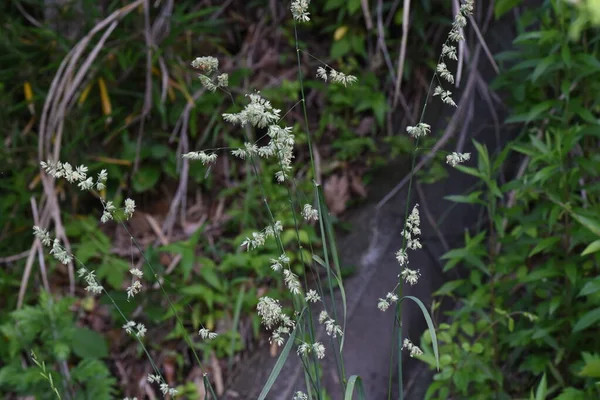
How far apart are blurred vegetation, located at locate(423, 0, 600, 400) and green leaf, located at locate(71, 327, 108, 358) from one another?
1.31 m

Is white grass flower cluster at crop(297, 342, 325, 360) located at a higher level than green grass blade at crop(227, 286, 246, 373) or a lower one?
lower

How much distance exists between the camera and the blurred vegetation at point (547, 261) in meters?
1.98

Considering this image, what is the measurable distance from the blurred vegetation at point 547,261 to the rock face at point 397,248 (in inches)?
11.0

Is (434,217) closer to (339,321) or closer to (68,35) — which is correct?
(339,321)

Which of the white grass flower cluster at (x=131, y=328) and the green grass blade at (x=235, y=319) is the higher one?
the green grass blade at (x=235, y=319)

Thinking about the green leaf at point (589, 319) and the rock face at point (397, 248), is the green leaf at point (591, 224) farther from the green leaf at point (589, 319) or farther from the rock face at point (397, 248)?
the rock face at point (397, 248)

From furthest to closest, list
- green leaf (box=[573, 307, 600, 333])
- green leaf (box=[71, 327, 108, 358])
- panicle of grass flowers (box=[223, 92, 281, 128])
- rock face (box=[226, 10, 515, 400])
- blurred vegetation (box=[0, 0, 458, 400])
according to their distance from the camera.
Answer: blurred vegetation (box=[0, 0, 458, 400])
green leaf (box=[71, 327, 108, 358])
rock face (box=[226, 10, 515, 400])
green leaf (box=[573, 307, 600, 333])
panicle of grass flowers (box=[223, 92, 281, 128])

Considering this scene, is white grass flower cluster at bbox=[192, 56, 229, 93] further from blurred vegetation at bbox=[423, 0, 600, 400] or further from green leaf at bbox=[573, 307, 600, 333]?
green leaf at bbox=[573, 307, 600, 333]

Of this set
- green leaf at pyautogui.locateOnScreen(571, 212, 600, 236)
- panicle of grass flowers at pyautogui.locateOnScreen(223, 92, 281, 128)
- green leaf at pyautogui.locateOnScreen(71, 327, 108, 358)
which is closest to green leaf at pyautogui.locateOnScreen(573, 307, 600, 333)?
green leaf at pyautogui.locateOnScreen(571, 212, 600, 236)

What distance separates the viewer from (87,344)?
267 centimetres

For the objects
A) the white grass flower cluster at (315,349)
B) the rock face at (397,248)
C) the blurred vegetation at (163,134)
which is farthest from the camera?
the blurred vegetation at (163,134)

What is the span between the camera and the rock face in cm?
251

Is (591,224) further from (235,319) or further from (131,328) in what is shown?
(235,319)

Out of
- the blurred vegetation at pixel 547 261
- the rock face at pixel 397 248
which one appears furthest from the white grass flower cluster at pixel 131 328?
the rock face at pixel 397 248
